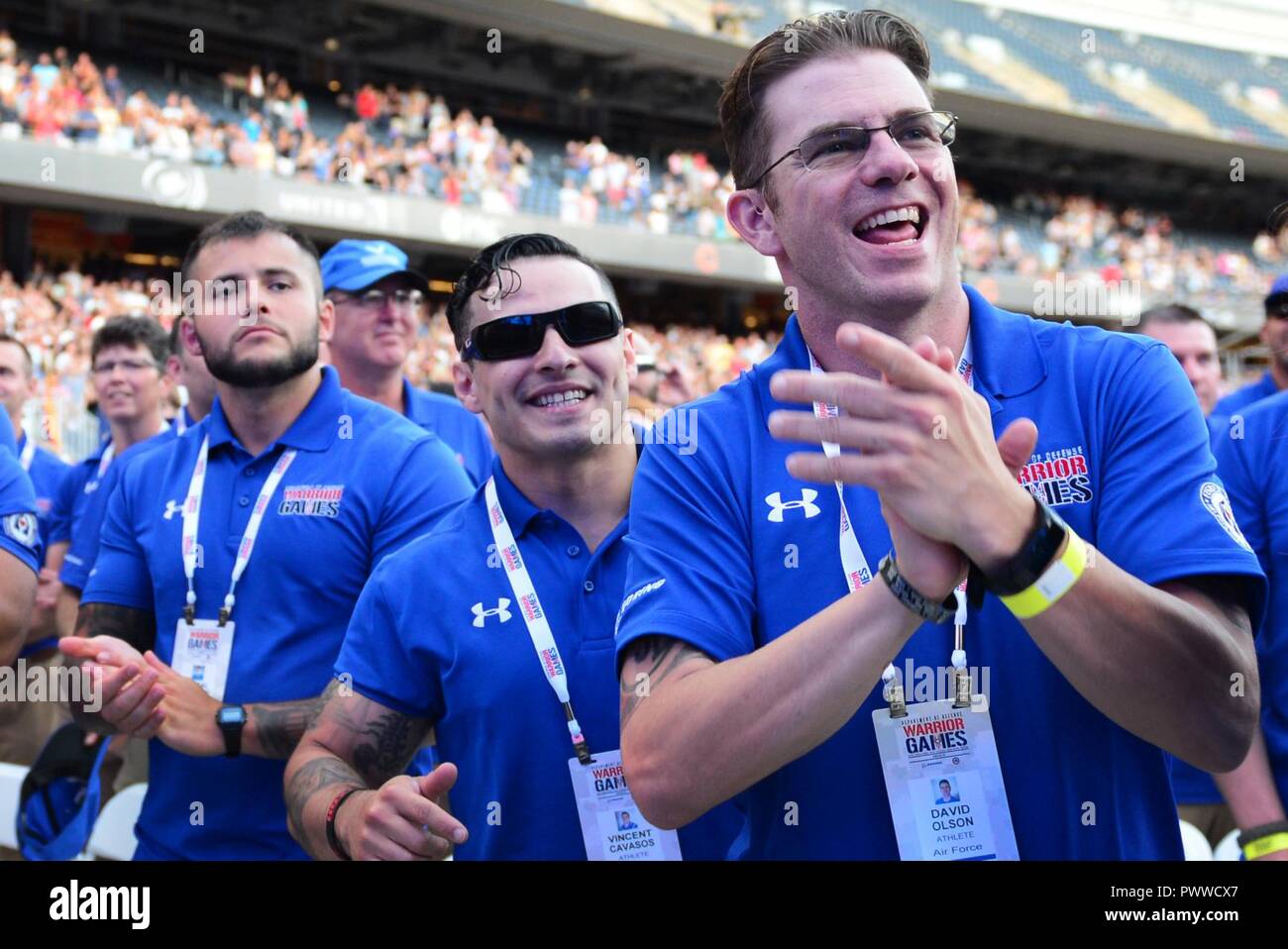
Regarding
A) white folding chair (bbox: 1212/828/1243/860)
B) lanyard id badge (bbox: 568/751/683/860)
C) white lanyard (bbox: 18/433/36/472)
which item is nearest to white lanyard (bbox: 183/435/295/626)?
lanyard id badge (bbox: 568/751/683/860)

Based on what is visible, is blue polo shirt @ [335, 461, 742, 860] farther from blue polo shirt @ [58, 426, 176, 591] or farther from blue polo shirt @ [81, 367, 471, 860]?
blue polo shirt @ [58, 426, 176, 591]

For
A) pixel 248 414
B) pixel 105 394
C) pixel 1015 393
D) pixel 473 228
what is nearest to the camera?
pixel 1015 393

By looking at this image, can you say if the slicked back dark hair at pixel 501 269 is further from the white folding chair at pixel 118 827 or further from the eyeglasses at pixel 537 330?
the white folding chair at pixel 118 827

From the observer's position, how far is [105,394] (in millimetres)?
6699

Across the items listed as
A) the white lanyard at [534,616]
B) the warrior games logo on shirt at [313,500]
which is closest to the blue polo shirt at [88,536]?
the warrior games logo on shirt at [313,500]

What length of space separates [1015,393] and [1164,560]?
12.9 inches

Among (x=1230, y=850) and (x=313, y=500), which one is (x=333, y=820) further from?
(x=1230, y=850)

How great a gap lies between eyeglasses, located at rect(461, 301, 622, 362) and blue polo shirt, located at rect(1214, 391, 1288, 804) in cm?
144

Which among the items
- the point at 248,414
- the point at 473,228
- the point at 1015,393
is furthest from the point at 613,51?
the point at 1015,393

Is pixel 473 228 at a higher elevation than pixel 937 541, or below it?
higher

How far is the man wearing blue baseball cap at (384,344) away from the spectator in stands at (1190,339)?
3193 millimetres

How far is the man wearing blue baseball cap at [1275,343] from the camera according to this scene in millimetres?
3812

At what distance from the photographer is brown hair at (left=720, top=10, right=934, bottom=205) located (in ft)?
6.56
